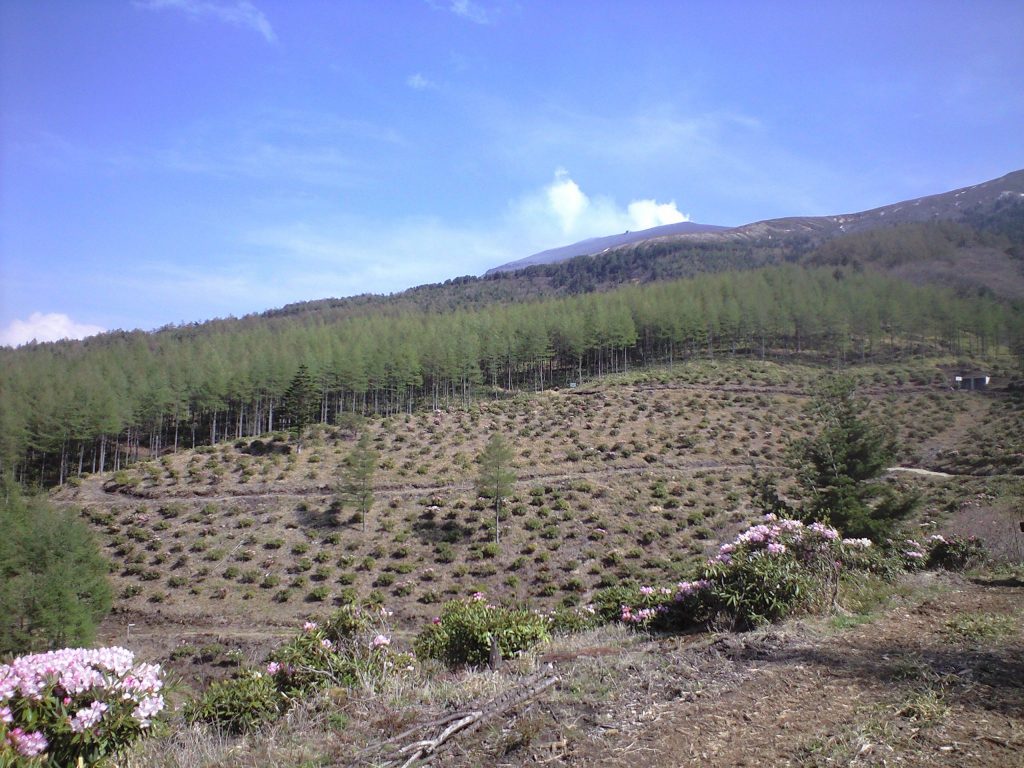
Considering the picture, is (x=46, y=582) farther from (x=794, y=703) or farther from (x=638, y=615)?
(x=794, y=703)

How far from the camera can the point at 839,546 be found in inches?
302

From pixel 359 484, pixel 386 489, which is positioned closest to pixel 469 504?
pixel 386 489

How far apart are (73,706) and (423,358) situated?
216 feet

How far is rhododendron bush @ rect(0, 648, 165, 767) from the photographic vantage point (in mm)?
3535

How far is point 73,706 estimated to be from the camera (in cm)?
377

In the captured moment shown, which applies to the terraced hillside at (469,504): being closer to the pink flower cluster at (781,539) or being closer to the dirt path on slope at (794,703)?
the pink flower cluster at (781,539)

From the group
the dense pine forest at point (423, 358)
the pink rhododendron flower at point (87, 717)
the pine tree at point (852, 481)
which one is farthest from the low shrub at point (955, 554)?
the dense pine forest at point (423, 358)

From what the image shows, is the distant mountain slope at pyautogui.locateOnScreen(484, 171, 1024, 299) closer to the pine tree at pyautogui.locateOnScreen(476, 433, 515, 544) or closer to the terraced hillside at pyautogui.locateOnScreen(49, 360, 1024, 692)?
the terraced hillside at pyautogui.locateOnScreen(49, 360, 1024, 692)

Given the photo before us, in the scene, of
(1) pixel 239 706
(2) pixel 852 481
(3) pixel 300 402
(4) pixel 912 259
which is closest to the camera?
(1) pixel 239 706

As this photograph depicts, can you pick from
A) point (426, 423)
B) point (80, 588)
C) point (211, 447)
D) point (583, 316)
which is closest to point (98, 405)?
point (211, 447)

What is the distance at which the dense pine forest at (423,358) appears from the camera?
5562 cm

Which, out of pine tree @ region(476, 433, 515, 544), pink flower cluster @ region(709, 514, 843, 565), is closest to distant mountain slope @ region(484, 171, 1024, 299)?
pine tree @ region(476, 433, 515, 544)

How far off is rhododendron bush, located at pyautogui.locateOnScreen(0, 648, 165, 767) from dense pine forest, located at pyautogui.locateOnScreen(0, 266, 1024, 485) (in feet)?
168

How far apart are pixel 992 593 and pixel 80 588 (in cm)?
2852
